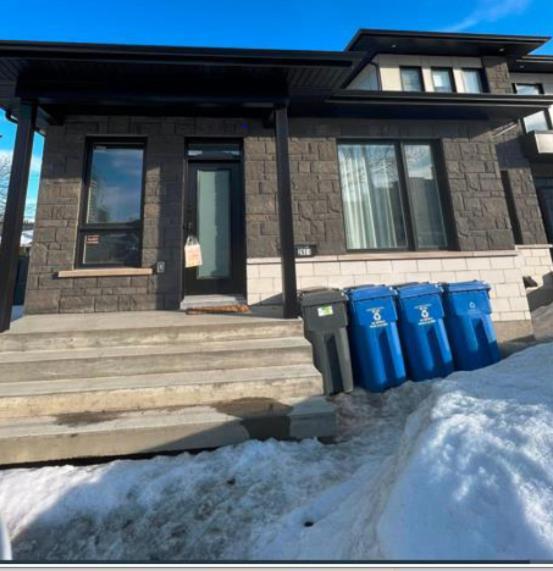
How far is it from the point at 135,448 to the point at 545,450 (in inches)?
94.0

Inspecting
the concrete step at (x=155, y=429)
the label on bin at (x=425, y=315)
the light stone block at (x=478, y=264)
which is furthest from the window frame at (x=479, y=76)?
the concrete step at (x=155, y=429)

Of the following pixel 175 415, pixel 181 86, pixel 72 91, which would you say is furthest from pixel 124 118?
pixel 175 415

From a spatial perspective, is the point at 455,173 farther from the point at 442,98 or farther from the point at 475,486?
the point at 475,486

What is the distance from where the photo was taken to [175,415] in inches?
91.4

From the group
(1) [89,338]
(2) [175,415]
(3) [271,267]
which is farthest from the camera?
(3) [271,267]

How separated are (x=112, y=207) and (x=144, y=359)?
124 inches

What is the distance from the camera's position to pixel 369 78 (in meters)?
8.38

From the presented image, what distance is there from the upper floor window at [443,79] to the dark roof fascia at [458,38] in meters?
0.58

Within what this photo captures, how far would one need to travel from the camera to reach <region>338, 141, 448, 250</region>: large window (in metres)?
5.20

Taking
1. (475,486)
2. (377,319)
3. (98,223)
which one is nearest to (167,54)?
(98,223)

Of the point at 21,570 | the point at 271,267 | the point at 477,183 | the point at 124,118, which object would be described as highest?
the point at 124,118

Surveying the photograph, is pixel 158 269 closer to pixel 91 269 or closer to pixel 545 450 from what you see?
pixel 91 269

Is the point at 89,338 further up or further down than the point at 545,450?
further up

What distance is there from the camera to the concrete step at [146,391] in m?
2.39
